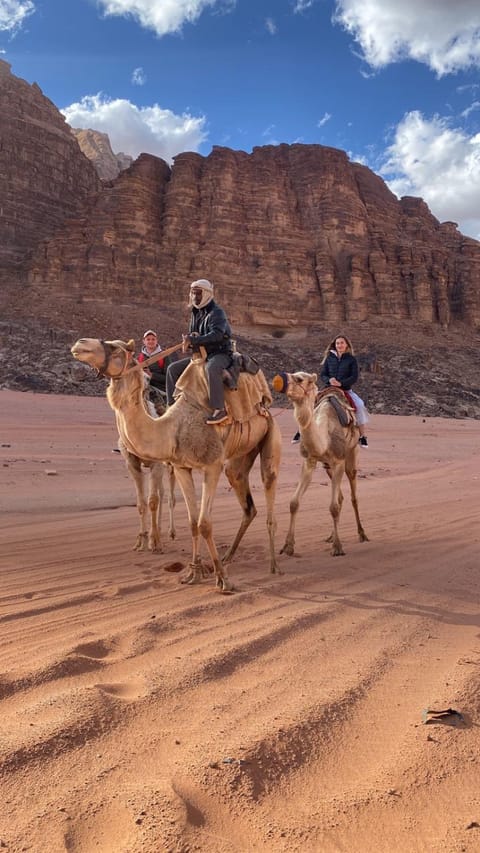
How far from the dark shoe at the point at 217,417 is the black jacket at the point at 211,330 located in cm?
77

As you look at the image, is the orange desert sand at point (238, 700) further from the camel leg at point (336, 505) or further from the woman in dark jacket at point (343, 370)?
the woman in dark jacket at point (343, 370)

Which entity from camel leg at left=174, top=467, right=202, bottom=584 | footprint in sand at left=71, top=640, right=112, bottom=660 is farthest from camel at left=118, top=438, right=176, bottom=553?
footprint in sand at left=71, top=640, right=112, bottom=660

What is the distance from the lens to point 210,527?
18.7ft

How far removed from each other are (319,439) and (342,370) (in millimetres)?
2015

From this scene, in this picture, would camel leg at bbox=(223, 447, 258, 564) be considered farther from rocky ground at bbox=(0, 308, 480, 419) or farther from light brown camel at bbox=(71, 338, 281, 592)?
rocky ground at bbox=(0, 308, 480, 419)

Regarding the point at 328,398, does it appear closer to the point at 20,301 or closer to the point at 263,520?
the point at 263,520

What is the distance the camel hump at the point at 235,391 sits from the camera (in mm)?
6180

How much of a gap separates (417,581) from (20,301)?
206ft

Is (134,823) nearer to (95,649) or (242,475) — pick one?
(95,649)

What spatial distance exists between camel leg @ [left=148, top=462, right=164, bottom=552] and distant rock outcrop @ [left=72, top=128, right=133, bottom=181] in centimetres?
13050

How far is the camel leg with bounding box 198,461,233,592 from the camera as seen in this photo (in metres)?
5.57

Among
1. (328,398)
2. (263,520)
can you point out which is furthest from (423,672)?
(263,520)

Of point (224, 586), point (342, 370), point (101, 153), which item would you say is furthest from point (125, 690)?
point (101, 153)

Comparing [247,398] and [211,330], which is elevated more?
[211,330]
